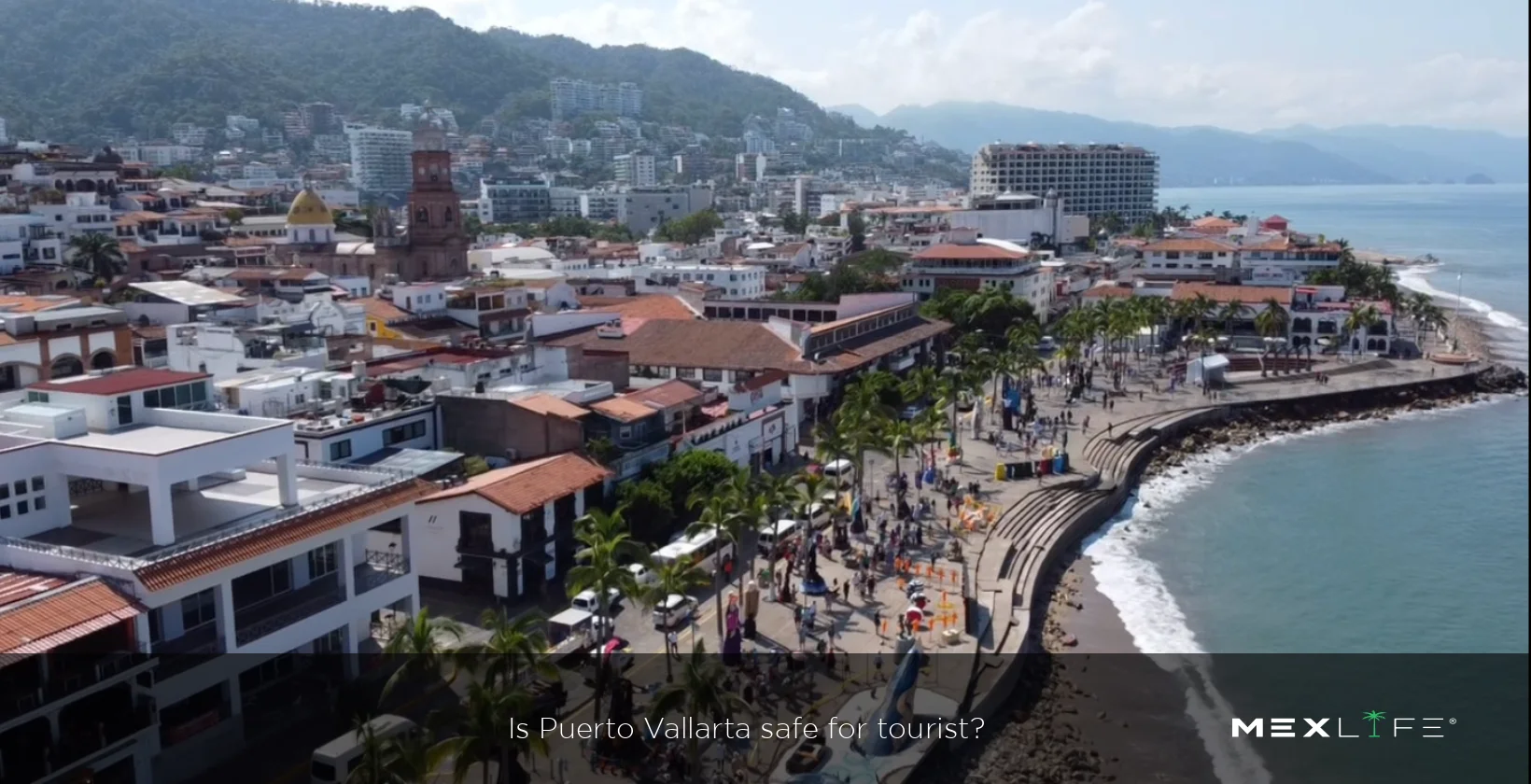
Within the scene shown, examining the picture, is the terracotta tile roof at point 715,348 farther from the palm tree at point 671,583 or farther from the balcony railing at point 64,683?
the balcony railing at point 64,683

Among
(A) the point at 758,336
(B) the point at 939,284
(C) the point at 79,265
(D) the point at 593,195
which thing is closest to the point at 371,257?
(C) the point at 79,265

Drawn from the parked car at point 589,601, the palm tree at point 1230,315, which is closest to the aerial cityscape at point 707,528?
the parked car at point 589,601

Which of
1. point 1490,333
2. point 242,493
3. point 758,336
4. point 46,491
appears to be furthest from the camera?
point 1490,333

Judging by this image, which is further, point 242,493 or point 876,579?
point 876,579

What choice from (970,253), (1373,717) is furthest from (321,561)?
(970,253)

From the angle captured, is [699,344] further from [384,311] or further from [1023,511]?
[1023,511]

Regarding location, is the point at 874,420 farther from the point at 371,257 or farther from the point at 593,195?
the point at 593,195

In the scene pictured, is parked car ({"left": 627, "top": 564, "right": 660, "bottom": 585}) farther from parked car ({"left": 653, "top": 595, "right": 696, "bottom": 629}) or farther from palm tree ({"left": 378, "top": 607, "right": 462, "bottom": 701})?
palm tree ({"left": 378, "top": 607, "right": 462, "bottom": 701})
